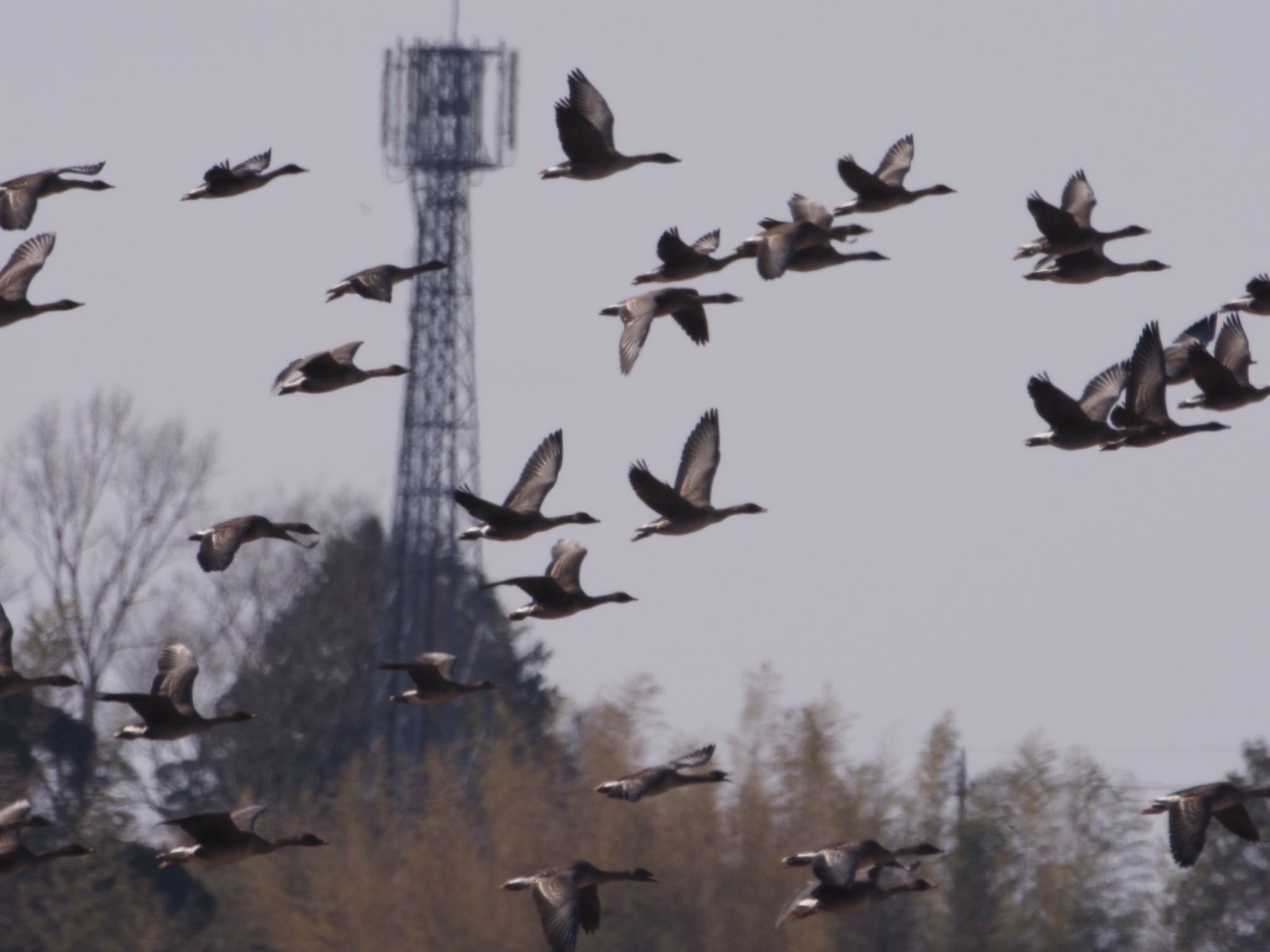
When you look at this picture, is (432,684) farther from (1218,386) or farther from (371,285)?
(1218,386)

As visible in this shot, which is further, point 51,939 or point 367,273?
point 51,939

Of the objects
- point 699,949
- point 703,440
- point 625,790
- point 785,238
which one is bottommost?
point 699,949

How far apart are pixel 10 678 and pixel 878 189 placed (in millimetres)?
8740

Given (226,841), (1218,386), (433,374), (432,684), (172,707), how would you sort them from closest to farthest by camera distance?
(172,707), (226,841), (432,684), (1218,386), (433,374)

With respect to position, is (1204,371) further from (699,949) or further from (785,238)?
(699,949)

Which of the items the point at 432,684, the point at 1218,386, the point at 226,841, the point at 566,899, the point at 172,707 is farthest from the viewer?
the point at 1218,386

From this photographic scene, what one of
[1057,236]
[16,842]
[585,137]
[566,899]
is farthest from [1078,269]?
[16,842]

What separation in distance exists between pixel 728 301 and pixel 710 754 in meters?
4.72

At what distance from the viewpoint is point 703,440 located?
22.6 metres

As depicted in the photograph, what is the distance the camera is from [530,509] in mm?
21641

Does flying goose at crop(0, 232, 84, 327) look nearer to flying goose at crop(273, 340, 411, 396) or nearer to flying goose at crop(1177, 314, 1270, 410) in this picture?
flying goose at crop(273, 340, 411, 396)

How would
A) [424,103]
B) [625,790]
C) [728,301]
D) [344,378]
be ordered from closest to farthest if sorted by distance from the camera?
[625,790] → [344,378] → [728,301] → [424,103]

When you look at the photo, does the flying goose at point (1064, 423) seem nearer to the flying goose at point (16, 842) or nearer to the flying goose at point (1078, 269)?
the flying goose at point (1078, 269)

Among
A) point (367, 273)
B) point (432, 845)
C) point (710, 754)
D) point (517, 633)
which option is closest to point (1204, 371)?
point (710, 754)
